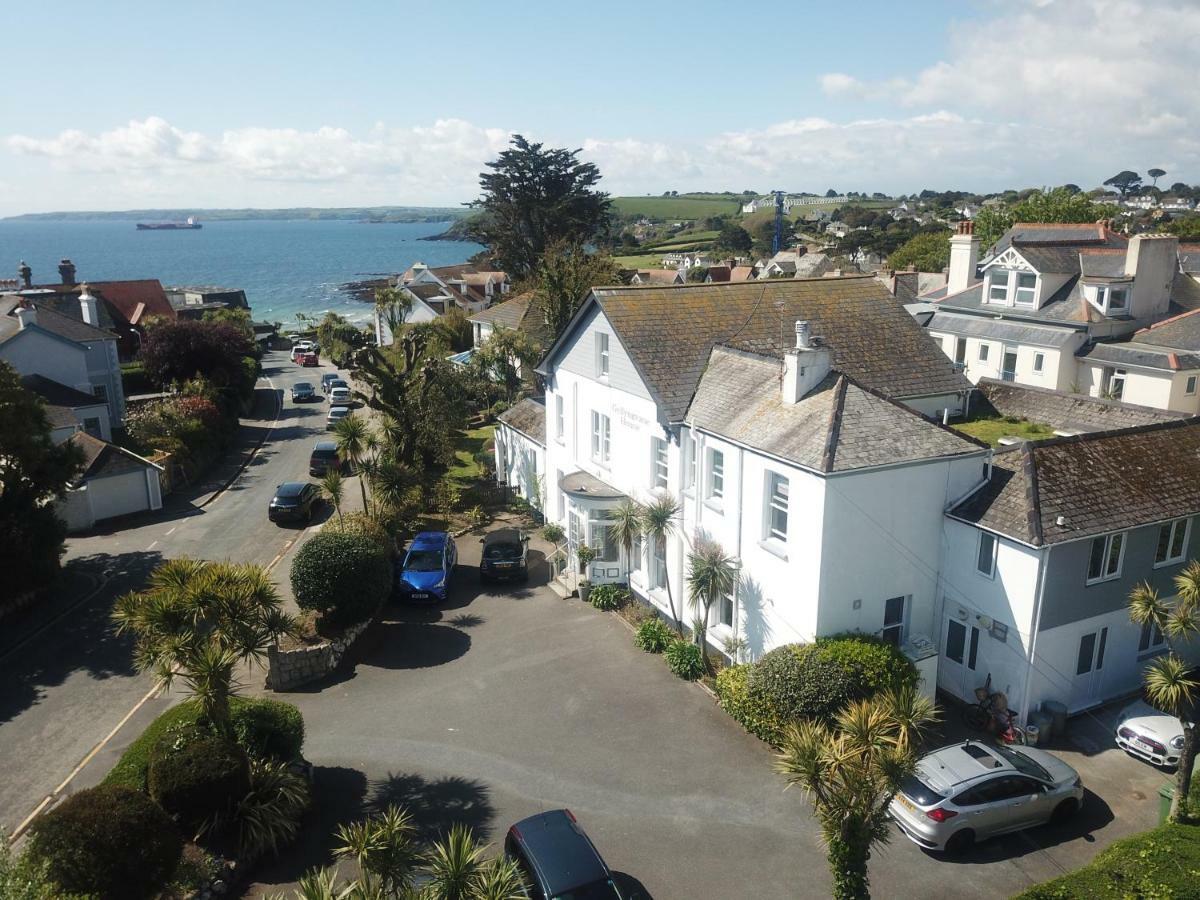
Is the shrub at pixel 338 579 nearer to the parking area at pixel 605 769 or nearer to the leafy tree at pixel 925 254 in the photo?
the parking area at pixel 605 769

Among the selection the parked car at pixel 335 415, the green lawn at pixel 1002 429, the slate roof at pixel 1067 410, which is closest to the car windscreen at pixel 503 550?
the green lawn at pixel 1002 429

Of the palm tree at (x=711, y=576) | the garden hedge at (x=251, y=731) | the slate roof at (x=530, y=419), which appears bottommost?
the garden hedge at (x=251, y=731)

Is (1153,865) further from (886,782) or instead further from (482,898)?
(482,898)

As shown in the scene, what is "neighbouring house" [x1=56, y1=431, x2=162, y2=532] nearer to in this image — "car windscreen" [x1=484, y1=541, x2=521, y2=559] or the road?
the road

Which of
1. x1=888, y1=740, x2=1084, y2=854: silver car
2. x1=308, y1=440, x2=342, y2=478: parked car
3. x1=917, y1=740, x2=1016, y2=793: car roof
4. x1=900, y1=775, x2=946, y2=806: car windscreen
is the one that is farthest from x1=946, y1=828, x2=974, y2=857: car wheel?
x1=308, y1=440, x2=342, y2=478: parked car

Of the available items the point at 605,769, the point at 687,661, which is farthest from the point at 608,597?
the point at 605,769

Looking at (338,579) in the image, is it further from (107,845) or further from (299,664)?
(107,845)
